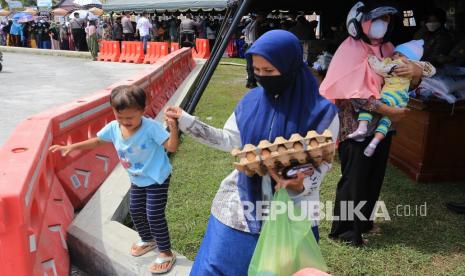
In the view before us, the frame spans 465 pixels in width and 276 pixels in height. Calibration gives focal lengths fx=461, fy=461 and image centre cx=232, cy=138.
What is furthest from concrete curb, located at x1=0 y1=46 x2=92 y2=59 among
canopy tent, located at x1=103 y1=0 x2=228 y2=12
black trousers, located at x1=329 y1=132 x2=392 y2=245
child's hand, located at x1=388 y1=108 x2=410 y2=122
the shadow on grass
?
child's hand, located at x1=388 y1=108 x2=410 y2=122

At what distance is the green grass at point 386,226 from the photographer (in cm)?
357

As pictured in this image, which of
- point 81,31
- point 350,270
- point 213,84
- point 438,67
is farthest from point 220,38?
point 81,31

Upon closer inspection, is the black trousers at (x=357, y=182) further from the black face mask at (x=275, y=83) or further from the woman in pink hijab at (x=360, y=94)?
the black face mask at (x=275, y=83)

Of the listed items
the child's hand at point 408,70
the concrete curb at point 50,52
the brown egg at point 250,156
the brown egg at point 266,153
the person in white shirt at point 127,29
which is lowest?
the concrete curb at point 50,52

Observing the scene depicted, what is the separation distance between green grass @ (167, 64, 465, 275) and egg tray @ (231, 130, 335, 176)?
6.11 ft

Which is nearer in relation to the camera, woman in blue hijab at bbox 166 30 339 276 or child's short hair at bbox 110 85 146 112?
woman in blue hijab at bbox 166 30 339 276

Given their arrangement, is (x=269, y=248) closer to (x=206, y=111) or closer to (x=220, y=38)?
(x=220, y=38)

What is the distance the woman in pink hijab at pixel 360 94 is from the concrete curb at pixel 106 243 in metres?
1.44

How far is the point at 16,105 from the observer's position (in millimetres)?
9680

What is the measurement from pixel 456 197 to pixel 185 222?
2.85 meters

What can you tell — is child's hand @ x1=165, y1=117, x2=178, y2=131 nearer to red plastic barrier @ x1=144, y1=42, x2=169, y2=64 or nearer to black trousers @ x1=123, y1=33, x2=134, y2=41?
red plastic barrier @ x1=144, y1=42, x2=169, y2=64

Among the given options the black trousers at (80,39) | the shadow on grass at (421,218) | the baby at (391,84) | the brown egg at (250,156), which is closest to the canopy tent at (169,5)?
the black trousers at (80,39)

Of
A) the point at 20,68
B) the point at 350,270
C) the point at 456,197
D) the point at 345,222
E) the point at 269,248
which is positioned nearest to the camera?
the point at 269,248

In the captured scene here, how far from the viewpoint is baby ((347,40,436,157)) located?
339cm
